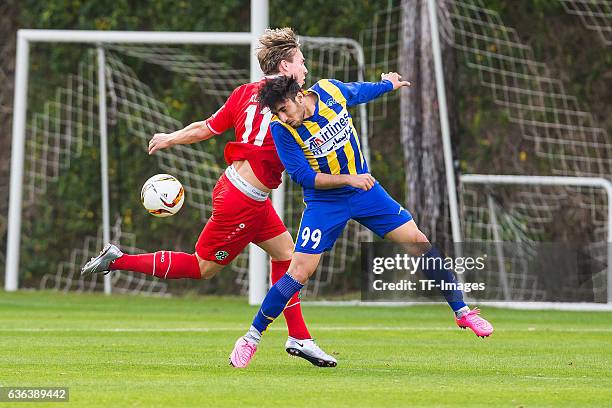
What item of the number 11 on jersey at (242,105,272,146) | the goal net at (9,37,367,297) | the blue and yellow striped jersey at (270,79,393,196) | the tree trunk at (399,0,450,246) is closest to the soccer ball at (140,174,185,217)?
the number 11 on jersey at (242,105,272,146)

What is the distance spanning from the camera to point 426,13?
14609mm

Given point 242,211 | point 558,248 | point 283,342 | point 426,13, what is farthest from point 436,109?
point 242,211

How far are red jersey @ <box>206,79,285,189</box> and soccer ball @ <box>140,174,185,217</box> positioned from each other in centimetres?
47

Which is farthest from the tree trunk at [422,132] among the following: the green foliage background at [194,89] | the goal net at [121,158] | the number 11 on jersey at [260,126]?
the number 11 on jersey at [260,126]

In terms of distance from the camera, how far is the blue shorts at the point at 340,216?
7.41 metres

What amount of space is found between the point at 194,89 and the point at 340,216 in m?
9.68

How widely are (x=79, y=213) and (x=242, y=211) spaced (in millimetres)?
9554

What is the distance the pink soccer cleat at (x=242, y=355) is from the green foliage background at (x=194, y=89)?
8.93m

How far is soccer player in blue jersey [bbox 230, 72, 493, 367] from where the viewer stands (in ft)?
23.9

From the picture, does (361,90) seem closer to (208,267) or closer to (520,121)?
(208,267)

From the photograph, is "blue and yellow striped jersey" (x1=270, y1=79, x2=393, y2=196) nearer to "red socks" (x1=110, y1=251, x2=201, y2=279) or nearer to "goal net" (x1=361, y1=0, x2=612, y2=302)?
"red socks" (x1=110, y1=251, x2=201, y2=279)

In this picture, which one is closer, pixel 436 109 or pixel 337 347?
pixel 337 347

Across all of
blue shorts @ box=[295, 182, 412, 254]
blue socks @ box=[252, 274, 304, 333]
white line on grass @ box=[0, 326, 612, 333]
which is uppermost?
blue shorts @ box=[295, 182, 412, 254]

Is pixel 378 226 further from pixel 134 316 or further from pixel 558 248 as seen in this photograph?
pixel 558 248
